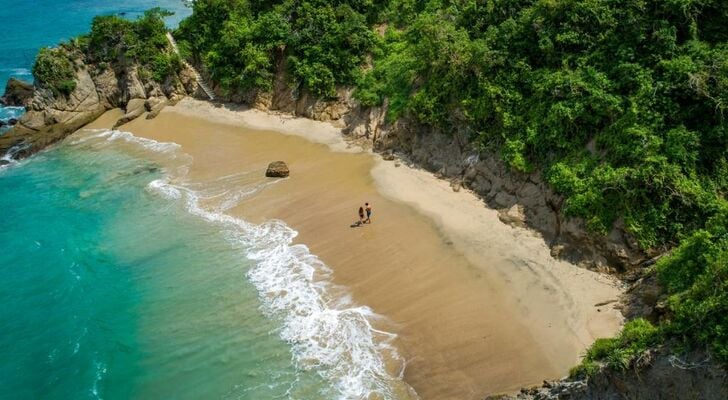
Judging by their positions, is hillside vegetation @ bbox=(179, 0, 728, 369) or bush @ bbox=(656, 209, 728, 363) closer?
bush @ bbox=(656, 209, 728, 363)

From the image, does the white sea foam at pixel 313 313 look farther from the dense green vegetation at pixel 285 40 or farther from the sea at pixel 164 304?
the dense green vegetation at pixel 285 40

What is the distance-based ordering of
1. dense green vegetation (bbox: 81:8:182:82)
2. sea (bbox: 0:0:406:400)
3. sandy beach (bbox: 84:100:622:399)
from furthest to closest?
dense green vegetation (bbox: 81:8:182:82)
sea (bbox: 0:0:406:400)
sandy beach (bbox: 84:100:622:399)

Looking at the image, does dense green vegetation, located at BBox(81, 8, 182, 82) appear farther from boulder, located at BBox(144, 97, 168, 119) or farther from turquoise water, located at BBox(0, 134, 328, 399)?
turquoise water, located at BBox(0, 134, 328, 399)

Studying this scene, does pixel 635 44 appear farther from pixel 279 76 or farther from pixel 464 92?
pixel 279 76

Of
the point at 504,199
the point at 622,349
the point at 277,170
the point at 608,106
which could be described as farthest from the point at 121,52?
the point at 622,349

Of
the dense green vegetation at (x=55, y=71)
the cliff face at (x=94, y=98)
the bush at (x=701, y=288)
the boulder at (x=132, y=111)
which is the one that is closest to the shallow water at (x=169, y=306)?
the bush at (x=701, y=288)

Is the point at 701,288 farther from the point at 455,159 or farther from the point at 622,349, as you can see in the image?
the point at 455,159

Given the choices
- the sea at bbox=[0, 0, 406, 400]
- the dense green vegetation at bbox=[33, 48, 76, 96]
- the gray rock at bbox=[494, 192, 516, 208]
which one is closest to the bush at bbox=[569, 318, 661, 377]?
the sea at bbox=[0, 0, 406, 400]

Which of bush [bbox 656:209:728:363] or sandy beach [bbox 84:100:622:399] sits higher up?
bush [bbox 656:209:728:363]
